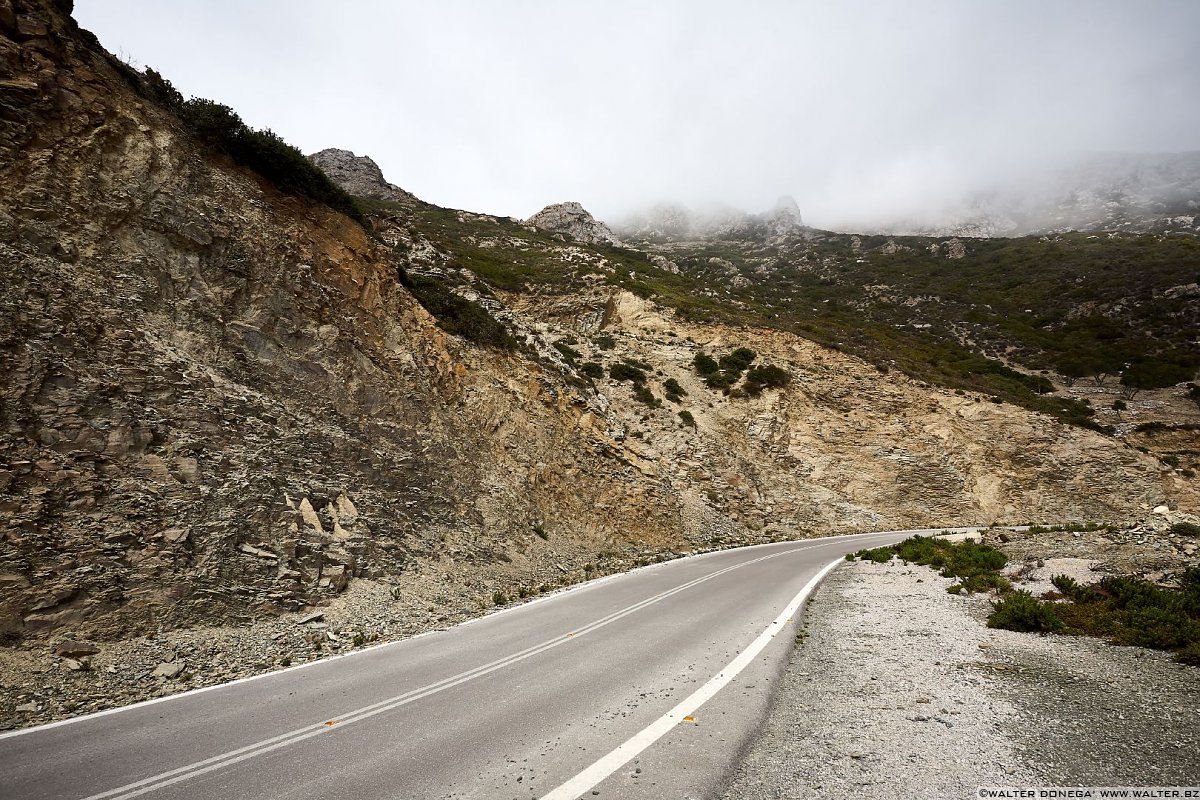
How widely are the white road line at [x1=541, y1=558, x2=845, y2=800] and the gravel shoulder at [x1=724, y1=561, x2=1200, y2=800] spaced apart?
2.05 ft

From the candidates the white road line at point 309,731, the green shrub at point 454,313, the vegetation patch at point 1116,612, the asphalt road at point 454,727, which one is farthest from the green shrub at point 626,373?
the asphalt road at point 454,727

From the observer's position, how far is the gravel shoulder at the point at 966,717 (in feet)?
12.7

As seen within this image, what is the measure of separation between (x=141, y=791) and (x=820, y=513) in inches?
1198

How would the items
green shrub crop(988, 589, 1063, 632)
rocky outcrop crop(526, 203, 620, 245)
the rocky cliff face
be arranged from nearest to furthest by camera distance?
1. green shrub crop(988, 589, 1063, 632)
2. the rocky cliff face
3. rocky outcrop crop(526, 203, 620, 245)

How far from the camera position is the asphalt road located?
426 cm

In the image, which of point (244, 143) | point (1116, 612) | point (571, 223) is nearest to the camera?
point (1116, 612)

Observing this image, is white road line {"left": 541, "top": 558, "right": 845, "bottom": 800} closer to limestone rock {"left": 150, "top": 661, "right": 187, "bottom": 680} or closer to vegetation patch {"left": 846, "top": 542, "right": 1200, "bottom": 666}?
vegetation patch {"left": 846, "top": 542, "right": 1200, "bottom": 666}

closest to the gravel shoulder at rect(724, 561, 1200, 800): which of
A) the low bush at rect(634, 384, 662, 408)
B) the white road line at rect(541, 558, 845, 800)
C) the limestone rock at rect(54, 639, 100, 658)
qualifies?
the white road line at rect(541, 558, 845, 800)

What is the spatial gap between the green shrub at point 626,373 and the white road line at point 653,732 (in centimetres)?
2489

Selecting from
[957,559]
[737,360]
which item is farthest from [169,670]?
[737,360]

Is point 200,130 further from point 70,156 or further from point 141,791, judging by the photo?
point 141,791

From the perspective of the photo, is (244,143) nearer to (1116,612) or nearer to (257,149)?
(257,149)

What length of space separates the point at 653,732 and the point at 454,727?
2070 millimetres

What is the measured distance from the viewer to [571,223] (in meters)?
81.7
